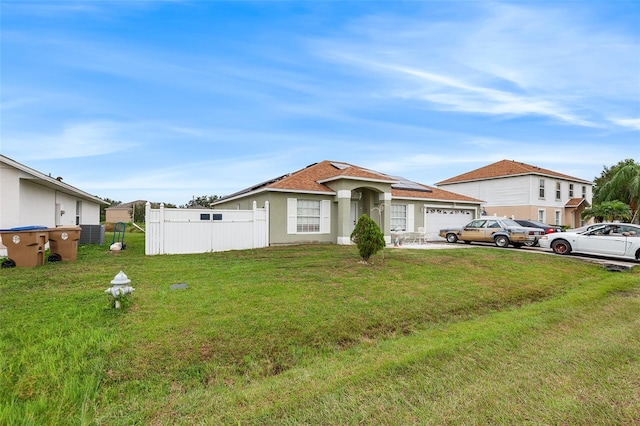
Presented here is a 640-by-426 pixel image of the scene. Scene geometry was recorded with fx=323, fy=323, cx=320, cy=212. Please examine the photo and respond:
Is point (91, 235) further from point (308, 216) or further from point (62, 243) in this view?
point (308, 216)

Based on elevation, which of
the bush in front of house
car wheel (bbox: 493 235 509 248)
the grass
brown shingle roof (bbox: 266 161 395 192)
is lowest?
the grass

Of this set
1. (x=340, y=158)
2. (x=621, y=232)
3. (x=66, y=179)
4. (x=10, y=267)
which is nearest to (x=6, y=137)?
(x=10, y=267)

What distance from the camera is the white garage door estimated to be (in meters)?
21.1

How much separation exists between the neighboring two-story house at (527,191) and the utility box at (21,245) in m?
28.9

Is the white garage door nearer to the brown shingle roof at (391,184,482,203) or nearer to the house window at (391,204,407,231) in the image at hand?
the brown shingle roof at (391,184,482,203)

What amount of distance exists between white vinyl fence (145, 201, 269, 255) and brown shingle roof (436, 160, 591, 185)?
2473 centimetres

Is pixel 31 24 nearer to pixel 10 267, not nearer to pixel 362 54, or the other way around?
pixel 10 267

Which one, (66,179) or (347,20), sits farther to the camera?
(66,179)

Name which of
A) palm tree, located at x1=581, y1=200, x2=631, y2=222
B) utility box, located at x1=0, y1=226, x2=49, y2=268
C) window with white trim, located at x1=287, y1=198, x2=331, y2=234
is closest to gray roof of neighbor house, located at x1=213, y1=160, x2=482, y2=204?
window with white trim, located at x1=287, y1=198, x2=331, y2=234

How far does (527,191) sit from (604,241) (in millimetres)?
15871

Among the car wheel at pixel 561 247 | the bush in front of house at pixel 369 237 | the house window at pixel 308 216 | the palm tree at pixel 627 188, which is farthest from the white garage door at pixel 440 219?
the palm tree at pixel 627 188

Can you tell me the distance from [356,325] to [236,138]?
47.6 feet

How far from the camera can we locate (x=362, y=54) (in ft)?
39.5

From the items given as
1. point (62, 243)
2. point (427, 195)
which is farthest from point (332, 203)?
point (62, 243)
